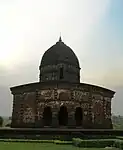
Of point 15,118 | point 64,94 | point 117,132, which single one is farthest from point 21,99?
point 117,132

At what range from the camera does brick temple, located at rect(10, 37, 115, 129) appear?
29.1 metres

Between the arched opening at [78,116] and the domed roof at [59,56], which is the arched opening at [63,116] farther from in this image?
the domed roof at [59,56]

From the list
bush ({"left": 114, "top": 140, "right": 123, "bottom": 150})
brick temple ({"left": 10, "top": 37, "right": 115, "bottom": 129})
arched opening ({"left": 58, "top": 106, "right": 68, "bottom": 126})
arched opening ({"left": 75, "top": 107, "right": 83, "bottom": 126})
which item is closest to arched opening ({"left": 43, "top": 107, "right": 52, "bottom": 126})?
brick temple ({"left": 10, "top": 37, "right": 115, "bottom": 129})

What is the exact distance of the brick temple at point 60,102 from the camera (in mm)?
29109

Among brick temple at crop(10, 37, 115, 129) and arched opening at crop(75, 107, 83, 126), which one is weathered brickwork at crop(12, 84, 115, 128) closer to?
brick temple at crop(10, 37, 115, 129)

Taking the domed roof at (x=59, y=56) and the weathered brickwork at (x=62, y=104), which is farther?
the domed roof at (x=59, y=56)

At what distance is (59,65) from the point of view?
33.4 m

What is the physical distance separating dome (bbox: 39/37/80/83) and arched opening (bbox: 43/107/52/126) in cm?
445

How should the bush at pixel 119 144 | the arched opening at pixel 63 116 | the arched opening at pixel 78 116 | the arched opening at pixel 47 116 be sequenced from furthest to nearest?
1. the arched opening at pixel 78 116
2. the arched opening at pixel 63 116
3. the arched opening at pixel 47 116
4. the bush at pixel 119 144

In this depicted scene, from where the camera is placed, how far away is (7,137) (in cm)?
2359

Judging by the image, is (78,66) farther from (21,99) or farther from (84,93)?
(21,99)

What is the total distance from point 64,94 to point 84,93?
2435mm

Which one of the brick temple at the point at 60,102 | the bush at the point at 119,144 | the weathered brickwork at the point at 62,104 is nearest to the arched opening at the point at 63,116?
the brick temple at the point at 60,102

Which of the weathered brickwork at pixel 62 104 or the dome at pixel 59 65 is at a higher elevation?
the dome at pixel 59 65
